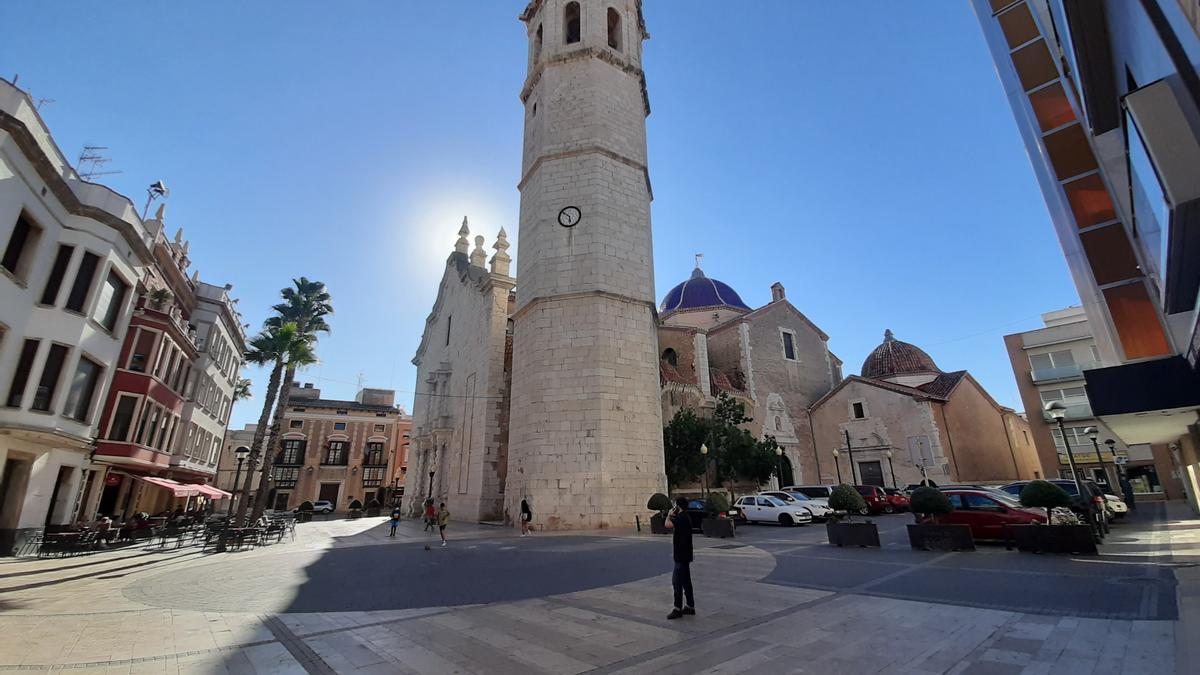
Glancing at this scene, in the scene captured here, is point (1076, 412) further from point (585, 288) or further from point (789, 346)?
point (585, 288)

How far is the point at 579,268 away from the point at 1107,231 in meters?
14.7

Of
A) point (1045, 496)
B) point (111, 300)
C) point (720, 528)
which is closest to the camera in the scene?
point (1045, 496)

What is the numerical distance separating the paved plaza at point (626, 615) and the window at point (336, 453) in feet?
124

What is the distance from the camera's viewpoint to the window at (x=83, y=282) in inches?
556

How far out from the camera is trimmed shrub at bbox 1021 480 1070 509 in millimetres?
10039

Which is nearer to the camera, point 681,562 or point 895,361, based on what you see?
point 681,562

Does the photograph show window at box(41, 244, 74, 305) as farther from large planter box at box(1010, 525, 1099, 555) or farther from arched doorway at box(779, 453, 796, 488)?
arched doorway at box(779, 453, 796, 488)

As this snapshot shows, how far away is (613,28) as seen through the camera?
2456 centimetres

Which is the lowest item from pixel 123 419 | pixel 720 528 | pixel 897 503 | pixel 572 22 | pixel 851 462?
pixel 720 528

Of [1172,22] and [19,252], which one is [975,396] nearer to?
[1172,22]

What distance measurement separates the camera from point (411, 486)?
3294 centimetres

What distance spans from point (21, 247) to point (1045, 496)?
2441 cm

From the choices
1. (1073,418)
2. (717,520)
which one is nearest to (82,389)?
(717,520)

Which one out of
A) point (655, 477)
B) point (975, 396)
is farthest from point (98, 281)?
point (975, 396)
